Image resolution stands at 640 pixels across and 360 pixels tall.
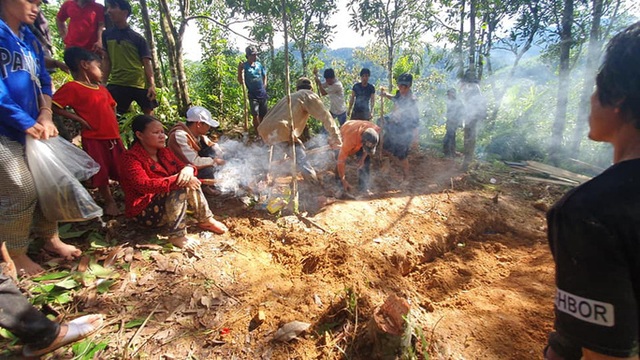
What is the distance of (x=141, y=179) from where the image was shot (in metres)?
2.87

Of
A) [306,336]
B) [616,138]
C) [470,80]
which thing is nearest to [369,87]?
[470,80]

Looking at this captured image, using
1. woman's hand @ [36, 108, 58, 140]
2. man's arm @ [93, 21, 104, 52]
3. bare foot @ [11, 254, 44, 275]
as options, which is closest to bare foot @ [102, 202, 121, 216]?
bare foot @ [11, 254, 44, 275]

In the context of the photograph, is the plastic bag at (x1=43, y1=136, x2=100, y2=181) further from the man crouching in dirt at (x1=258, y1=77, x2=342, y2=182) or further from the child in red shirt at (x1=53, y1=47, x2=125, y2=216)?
the man crouching in dirt at (x1=258, y1=77, x2=342, y2=182)

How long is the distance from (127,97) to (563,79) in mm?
9952

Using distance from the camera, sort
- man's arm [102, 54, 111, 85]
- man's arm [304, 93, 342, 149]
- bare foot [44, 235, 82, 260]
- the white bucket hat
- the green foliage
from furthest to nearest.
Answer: man's arm [304, 93, 342, 149], man's arm [102, 54, 111, 85], the white bucket hat, bare foot [44, 235, 82, 260], the green foliage

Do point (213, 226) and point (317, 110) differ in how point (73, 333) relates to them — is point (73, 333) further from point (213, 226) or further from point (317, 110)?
point (317, 110)

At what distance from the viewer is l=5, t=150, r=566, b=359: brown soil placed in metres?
2.30

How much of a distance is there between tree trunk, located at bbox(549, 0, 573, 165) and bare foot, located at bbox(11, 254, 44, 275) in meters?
10.7

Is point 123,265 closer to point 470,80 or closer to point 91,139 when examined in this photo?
point 91,139

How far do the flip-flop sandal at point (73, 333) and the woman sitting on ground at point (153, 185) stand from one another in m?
1.02

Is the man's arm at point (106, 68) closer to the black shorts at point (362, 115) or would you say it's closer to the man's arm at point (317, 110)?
the man's arm at point (317, 110)

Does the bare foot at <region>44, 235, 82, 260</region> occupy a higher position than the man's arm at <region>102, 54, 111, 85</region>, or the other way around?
the man's arm at <region>102, 54, 111, 85</region>

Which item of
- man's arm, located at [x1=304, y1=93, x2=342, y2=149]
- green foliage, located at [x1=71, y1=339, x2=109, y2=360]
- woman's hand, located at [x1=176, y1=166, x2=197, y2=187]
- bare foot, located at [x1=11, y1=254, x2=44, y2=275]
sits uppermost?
man's arm, located at [x1=304, y1=93, x2=342, y2=149]

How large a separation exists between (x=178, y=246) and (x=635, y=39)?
3.44 metres
